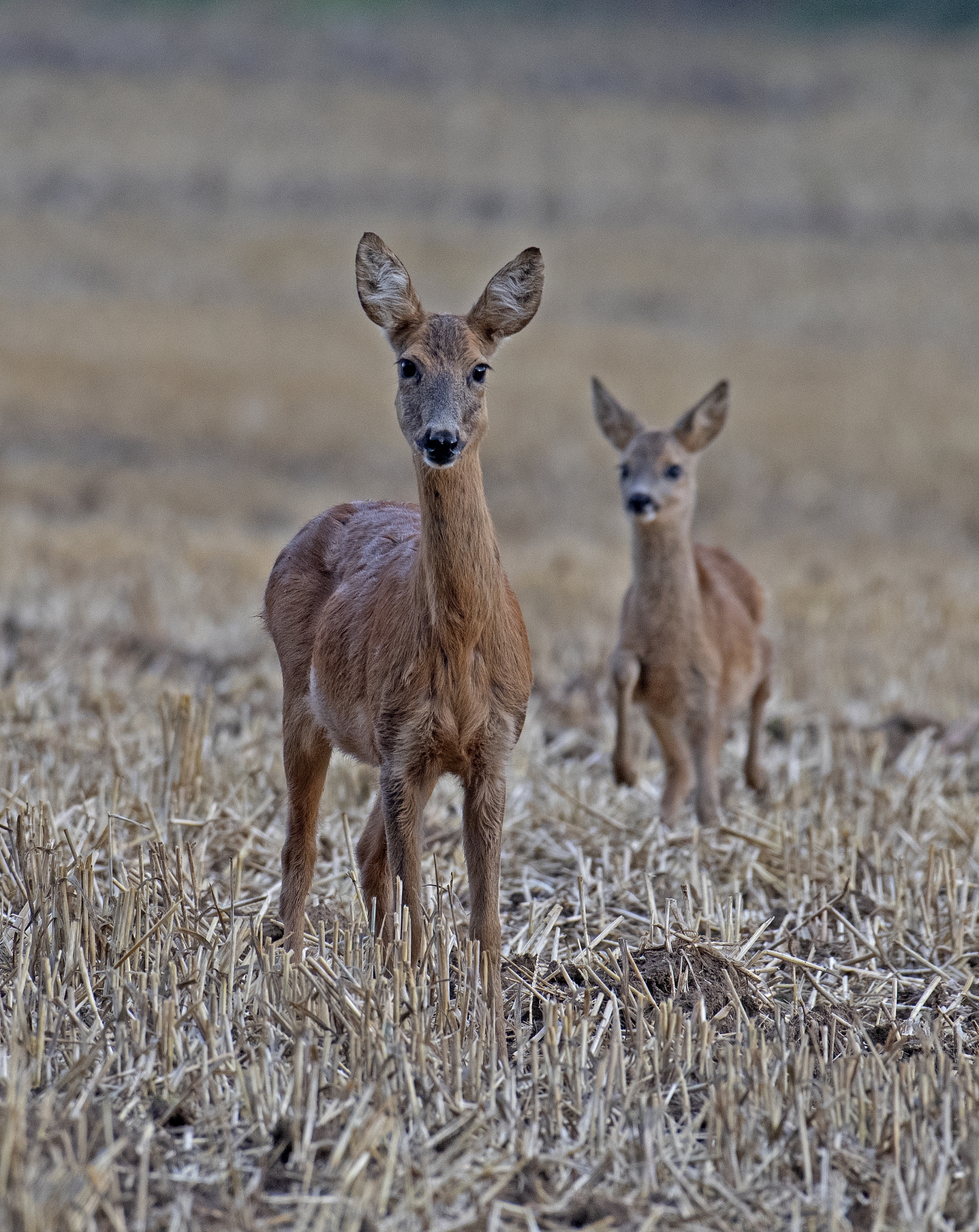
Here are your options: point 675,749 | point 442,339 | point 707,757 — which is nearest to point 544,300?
point 675,749

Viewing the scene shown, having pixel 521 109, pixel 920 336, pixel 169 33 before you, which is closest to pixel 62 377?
pixel 920 336

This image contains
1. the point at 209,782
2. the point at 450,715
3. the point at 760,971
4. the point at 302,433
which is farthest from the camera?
the point at 302,433

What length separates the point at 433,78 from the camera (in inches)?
1553

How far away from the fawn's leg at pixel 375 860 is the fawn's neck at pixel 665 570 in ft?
9.73

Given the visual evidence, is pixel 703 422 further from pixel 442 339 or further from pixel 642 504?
pixel 442 339

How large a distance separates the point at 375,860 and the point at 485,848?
726 millimetres

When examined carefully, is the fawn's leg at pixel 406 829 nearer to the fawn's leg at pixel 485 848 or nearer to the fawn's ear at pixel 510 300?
the fawn's leg at pixel 485 848

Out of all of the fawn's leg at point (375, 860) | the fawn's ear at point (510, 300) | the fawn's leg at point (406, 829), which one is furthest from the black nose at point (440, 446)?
the fawn's leg at point (375, 860)

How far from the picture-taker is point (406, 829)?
16.0 feet

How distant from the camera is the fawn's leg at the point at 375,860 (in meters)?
5.50

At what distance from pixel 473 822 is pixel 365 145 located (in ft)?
105


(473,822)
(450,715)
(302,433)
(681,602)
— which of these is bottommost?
(473,822)

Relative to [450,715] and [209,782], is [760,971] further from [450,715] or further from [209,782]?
[209,782]

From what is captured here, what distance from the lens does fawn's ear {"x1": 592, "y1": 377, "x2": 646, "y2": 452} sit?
9.02 m
